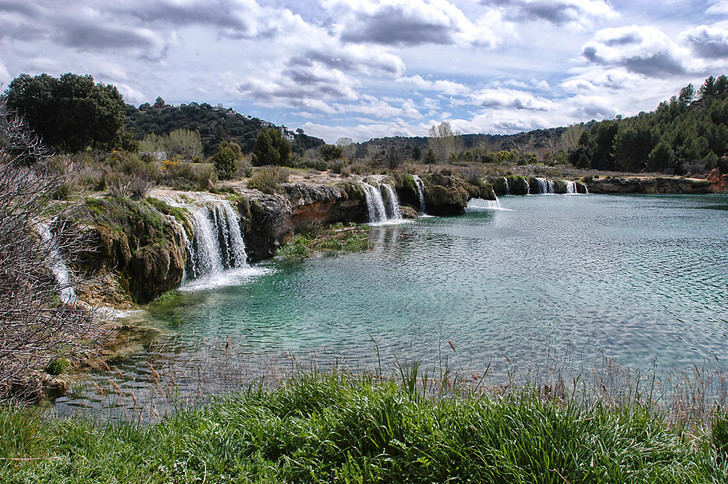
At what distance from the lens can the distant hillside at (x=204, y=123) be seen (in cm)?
5631

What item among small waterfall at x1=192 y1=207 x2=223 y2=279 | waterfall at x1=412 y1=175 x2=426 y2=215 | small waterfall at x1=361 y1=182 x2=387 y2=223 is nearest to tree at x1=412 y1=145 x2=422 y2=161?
waterfall at x1=412 y1=175 x2=426 y2=215

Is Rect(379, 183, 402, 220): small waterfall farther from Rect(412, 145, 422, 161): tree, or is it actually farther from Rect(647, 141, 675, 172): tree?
Rect(647, 141, 675, 172): tree

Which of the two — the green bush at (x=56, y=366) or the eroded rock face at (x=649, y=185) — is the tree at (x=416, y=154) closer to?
the eroded rock face at (x=649, y=185)

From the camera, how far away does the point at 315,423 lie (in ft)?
13.2

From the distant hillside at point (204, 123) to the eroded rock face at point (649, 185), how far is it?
34.1m

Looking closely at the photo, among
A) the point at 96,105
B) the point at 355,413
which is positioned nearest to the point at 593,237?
the point at 355,413

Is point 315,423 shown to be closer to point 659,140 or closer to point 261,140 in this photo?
point 261,140

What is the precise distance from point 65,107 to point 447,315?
80.9 ft

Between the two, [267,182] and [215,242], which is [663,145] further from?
[215,242]

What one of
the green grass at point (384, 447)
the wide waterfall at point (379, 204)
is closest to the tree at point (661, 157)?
the wide waterfall at point (379, 204)

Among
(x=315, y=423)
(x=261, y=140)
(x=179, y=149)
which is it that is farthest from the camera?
(x=179, y=149)

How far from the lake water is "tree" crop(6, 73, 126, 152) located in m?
17.1

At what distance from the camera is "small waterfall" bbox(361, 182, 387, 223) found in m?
24.8

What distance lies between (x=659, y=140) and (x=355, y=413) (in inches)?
3027
